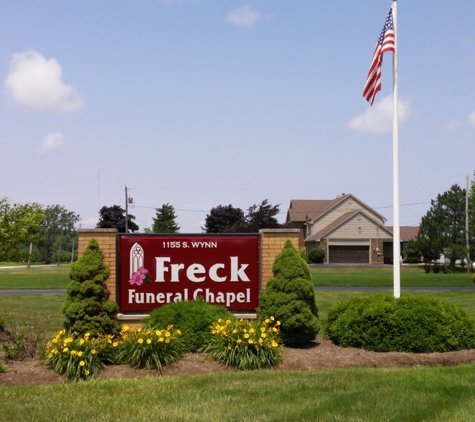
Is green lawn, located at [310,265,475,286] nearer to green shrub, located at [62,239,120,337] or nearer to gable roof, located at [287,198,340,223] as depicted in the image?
gable roof, located at [287,198,340,223]

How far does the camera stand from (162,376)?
31.0 ft

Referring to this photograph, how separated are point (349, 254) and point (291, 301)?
68.5 meters

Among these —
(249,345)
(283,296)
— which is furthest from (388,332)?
(249,345)

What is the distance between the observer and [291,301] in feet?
38.0

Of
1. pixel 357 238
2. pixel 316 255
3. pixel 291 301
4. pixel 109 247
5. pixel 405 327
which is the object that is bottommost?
pixel 405 327

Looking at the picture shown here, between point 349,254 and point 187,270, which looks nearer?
point 187,270

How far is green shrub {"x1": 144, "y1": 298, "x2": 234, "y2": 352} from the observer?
10.9 meters

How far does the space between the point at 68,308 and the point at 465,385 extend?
6.67 meters

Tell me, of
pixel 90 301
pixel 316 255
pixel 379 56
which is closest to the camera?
pixel 90 301

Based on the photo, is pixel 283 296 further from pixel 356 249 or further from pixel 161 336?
pixel 356 249

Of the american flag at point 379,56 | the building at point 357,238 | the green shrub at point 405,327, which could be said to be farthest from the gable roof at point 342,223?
the green shrub at point 405,327

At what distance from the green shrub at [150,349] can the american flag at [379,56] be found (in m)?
7.34

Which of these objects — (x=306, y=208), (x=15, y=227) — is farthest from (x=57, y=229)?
(x=15, y=227)

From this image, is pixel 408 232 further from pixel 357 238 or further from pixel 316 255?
pixel 316 255
